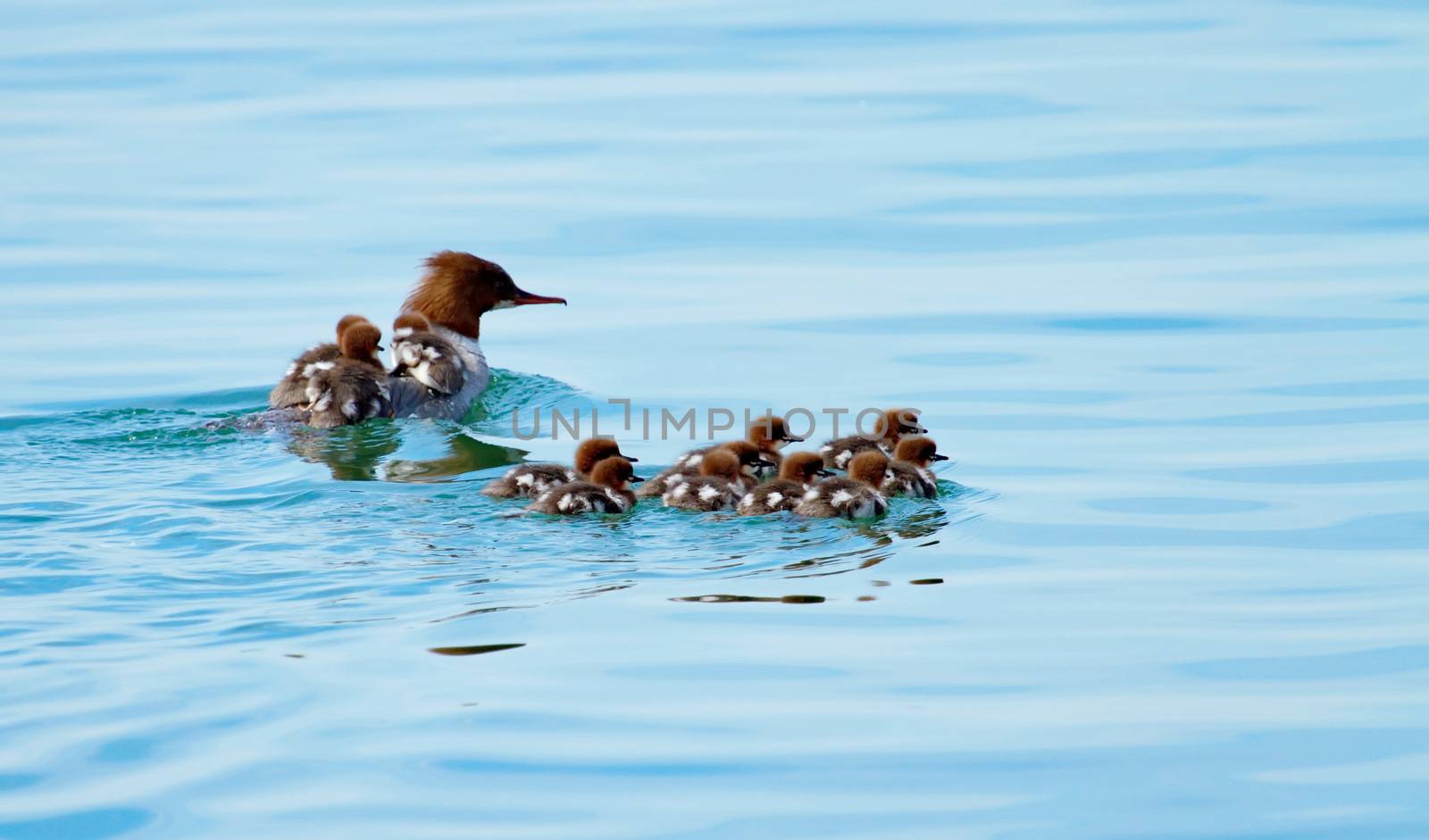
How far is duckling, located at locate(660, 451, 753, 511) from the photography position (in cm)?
812

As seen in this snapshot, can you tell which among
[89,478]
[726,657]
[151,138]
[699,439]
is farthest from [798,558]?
[151,138]

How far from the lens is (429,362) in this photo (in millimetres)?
10383

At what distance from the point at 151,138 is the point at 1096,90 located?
751 cm

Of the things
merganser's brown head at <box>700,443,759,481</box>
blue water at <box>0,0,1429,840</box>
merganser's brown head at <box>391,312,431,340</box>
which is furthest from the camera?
merganser's brown head at <box>391,312,431,340</box>

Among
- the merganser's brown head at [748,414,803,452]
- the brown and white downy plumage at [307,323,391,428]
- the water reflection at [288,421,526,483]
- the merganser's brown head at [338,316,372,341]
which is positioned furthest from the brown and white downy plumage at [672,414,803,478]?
the merganser's brown head at [338,316,372,341]

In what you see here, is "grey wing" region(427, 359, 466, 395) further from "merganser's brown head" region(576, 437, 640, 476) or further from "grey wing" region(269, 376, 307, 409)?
"merganser's brown head" region(576, 437, 640, 476)

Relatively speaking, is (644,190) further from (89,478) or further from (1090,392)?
(89,478)

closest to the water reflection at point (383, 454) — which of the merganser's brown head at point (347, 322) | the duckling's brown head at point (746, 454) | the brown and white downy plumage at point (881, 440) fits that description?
the merganser's brown head at point (347, 322)

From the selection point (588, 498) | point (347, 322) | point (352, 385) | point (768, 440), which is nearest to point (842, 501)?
point (588, 498)

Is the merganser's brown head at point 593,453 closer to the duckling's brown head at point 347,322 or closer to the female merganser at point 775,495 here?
the female merganser at point 775,495

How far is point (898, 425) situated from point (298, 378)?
2833mm

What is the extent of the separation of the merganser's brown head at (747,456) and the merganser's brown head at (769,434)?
0.24 metres

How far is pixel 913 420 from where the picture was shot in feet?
30.8

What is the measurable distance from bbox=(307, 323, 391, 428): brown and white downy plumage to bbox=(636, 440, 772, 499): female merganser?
5.95 ft
